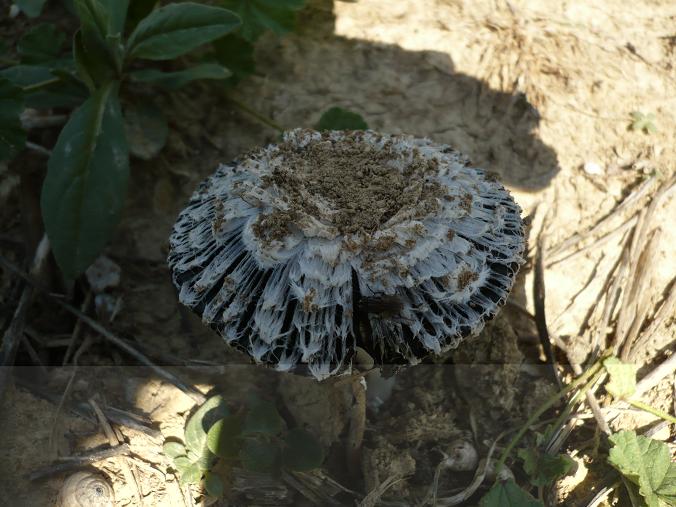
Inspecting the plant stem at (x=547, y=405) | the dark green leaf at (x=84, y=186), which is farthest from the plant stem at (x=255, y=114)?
the plant stem at (x=547, y=405)

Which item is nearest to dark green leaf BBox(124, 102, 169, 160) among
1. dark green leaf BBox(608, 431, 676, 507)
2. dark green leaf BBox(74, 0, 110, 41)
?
dark green leaf BBox(74, 0, 110, 41)

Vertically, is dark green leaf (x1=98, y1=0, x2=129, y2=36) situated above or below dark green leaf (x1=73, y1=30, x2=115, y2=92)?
above

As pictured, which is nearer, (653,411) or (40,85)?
(653,411)

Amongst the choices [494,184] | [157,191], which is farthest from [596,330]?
[157,191]

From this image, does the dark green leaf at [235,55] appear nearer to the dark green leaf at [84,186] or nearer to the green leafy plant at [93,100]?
the green leafy plant at [93,100]

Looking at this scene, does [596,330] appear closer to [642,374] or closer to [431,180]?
[642,374]

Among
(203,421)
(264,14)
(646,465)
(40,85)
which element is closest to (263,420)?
(203,421)

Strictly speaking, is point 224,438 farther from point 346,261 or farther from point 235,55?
point 235,55

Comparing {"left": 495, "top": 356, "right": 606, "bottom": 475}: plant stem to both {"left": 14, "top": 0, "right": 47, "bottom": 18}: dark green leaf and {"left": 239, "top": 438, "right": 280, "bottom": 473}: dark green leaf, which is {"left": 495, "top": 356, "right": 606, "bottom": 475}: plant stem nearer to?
{"left": 239, "top": 438, "right": 280, "bottom": 473}: dark green leaf
